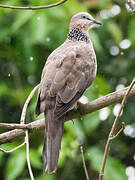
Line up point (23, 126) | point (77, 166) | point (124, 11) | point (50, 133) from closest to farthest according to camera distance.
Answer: point (23, 126), point (50, 133), point (77, 166), point (124, 11)

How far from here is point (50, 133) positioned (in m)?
3.88

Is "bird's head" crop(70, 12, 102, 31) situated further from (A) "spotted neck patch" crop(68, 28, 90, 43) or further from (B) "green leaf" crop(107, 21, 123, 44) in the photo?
(B) "green leaf" crop(107, 21, 123, 44)

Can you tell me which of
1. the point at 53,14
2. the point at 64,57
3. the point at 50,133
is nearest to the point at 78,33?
the point at 53,14

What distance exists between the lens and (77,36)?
5055 mm

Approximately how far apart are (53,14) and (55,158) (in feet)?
6.35

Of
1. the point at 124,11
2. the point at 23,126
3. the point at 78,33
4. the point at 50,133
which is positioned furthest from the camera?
the point at 124,11

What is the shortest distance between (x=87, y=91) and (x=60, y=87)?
0.91 meters

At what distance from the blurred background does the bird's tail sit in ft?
2.86

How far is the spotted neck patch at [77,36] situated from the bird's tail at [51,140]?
122cm

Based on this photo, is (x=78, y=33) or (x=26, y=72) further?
(x=26, y=72)

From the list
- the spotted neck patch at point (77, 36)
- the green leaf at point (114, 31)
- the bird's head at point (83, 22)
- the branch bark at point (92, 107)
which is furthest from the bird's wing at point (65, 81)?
the green leaf at point (114, 31)

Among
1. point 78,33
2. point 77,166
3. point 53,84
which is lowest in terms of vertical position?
point 77,166

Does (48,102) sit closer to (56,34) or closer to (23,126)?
(23,126)

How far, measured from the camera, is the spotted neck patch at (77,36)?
501cm
